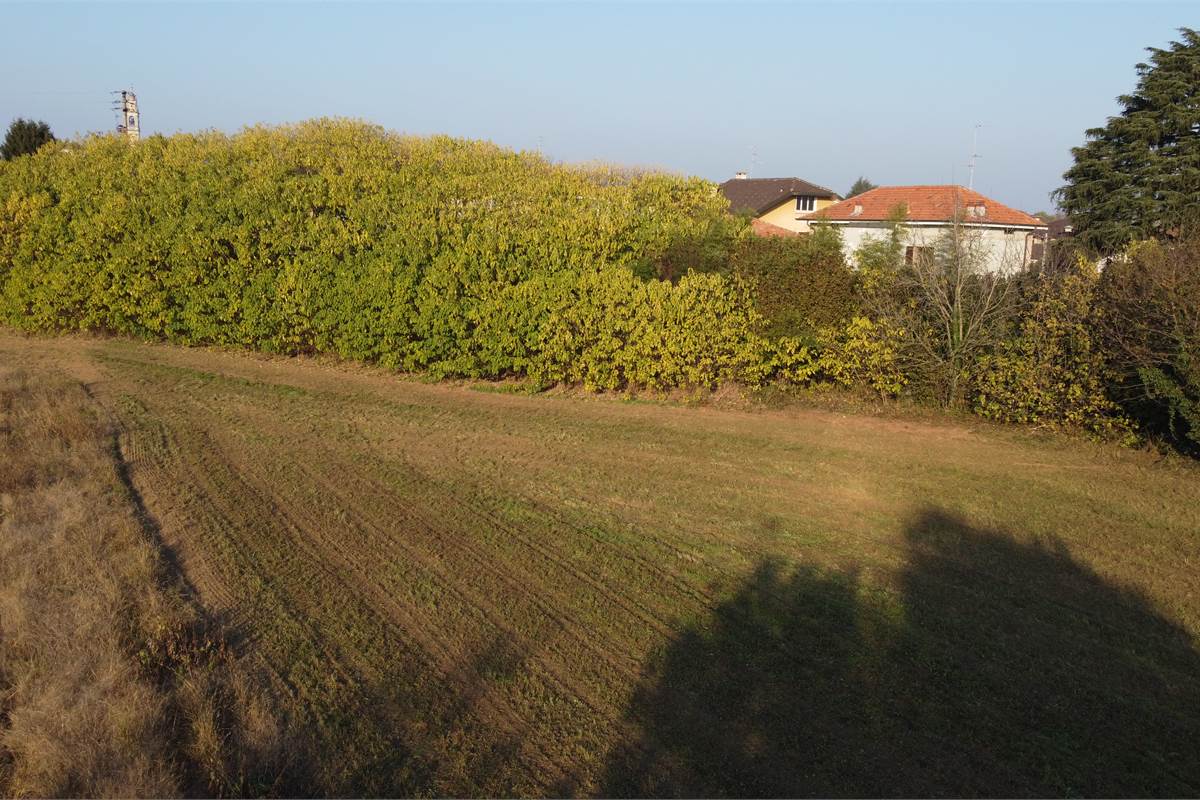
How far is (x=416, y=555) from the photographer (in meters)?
7.06

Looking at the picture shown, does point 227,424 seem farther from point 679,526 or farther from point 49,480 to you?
point 679,526

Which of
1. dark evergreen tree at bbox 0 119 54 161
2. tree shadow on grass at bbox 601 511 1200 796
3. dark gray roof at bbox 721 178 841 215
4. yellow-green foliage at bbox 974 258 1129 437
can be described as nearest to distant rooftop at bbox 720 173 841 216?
dark gray roof at bbox 721 178 841 215

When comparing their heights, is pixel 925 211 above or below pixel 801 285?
above

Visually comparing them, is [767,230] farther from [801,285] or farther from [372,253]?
[372,253]

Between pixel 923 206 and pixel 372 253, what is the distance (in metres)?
30.1

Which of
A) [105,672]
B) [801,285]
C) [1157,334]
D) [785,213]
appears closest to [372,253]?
[801,285]

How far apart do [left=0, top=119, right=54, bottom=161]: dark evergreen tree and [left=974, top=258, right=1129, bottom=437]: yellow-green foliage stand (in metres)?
33.2

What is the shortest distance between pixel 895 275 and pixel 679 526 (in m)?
6.75

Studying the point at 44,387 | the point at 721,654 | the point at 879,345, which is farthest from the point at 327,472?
the point at 879,345

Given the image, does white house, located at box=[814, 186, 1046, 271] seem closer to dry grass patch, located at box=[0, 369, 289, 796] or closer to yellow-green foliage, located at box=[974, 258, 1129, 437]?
yellow-green foliage, located at box=[974, 258, 1129, 437]

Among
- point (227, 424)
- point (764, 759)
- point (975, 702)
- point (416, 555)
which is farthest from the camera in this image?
point (227, 424)

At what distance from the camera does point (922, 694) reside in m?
5.06

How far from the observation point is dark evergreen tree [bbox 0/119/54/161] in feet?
103

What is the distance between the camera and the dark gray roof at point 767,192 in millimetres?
49469
